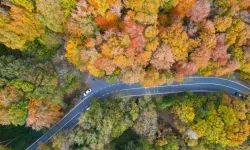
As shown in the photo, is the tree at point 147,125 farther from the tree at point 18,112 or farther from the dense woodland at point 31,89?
the tree at point 18,112

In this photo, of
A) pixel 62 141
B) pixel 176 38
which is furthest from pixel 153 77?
pixel 62 141

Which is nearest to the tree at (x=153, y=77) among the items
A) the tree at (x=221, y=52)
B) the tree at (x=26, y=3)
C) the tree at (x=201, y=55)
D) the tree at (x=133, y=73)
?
the tree at (x=133, y=73)

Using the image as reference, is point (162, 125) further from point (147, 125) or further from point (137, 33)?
point (137, 33)

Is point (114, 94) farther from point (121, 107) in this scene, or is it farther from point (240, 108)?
point (240, 108)

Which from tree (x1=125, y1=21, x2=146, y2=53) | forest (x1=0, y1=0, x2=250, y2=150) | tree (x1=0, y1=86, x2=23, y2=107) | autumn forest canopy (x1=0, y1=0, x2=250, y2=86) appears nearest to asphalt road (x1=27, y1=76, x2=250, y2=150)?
forest (x1=0, y1=0, x2=250, y2=150)

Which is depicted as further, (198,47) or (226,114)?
(226,114)

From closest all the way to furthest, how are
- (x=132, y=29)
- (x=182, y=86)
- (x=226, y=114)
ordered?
1. (x=132, y=29)
2. (x=226, y=114)
3. (x=182, y=86)

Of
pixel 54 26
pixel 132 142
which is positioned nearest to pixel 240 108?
A: pixel 132 142

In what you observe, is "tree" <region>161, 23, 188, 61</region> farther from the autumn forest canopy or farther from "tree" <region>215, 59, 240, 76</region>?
"tree" <region>215, 59, 240, 76</region>
